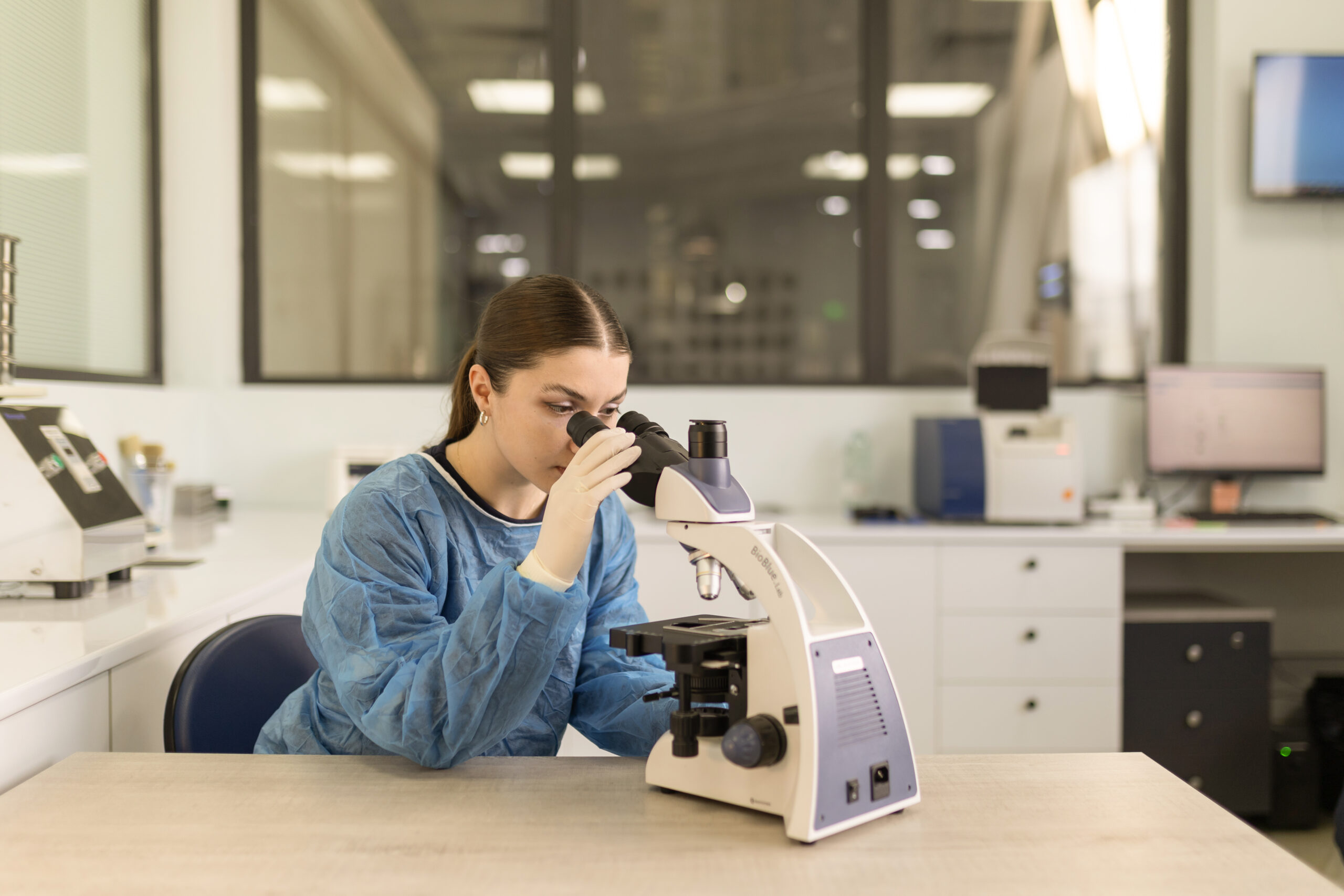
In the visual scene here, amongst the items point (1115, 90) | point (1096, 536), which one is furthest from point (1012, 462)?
point (1115, 90)

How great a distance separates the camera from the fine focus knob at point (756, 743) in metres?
0.88

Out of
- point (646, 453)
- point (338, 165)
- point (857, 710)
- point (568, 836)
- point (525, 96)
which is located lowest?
point (568, 836)

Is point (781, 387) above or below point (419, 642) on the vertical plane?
above

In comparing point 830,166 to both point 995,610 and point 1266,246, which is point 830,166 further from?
point 995,610

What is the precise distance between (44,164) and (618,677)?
209 cm

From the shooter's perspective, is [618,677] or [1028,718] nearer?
[618,677]

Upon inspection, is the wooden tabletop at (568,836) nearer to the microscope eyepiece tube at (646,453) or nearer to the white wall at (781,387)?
the microscope eyepiece tube at (646,453)

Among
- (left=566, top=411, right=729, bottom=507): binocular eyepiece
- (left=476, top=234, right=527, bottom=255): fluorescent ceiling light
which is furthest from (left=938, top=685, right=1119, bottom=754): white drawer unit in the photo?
(left=476, top=234, right=527, bottom=255): fluorescent ceiling light

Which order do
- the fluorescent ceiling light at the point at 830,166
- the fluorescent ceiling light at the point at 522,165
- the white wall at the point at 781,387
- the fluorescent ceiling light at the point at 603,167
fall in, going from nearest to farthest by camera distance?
the white wall at the point at 781,387 < the fluorescent ceiling light at the point at 522,165 < the fluorescent ceiling light at the point at 830,166 < the fluorescent ceiling light at the point at 603,167

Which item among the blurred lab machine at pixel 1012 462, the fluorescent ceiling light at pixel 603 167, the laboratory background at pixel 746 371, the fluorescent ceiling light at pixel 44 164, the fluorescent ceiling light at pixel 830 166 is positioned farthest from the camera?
the fluorescent ceiling light at pixel 603 167

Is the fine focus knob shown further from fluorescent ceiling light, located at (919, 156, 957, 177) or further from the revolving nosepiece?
fluorescent ceiling light, located at (919, 156, 957, 177)

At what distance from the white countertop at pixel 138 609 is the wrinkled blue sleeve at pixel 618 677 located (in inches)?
25.5

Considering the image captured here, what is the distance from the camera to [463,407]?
4.43 ft

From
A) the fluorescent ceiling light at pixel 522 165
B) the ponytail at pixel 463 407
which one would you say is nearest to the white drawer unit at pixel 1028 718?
the ponytail at pixel 463 407
